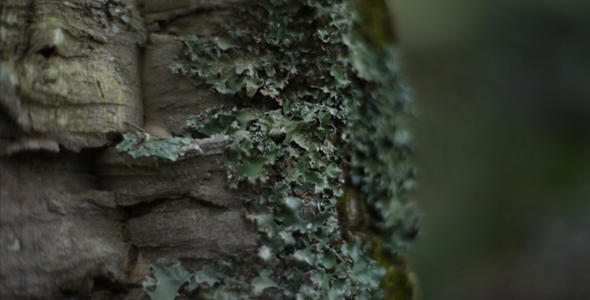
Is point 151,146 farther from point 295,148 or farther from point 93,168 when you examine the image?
point 295,148

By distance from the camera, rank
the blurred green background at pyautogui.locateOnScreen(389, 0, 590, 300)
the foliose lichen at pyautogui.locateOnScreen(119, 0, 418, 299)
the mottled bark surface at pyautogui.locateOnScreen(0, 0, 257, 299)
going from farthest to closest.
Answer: the blurred green background at pyautogui.locateOnScreen(389, 0, 590, 300), the foliose lichen at pyautogui.locateOnScreen(119, 0, 418, 299), the mottled bark surface at pyautogui.locateOnScreen(0, 0, 257, 299)

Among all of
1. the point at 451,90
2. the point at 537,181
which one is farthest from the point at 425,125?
the point at 537,181

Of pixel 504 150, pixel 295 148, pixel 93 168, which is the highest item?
pixel 504 150

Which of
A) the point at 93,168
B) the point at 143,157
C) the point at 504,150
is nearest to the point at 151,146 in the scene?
the point at 143,157

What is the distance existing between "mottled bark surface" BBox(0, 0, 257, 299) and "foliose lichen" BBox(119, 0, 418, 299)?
0.05 metres

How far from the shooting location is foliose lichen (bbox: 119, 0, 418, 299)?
1167 mm

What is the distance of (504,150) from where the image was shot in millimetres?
5070

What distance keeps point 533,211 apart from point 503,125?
96 cm

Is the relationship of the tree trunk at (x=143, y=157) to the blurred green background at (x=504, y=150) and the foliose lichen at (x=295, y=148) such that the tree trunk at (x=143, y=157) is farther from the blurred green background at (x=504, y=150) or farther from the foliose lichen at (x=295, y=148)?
the blurred green background at (x=504, y=150)

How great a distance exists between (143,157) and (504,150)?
15.4 ft

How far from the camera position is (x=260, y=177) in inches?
47.4

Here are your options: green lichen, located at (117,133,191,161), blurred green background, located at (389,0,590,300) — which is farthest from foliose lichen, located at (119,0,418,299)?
blurred green background, located at (389,0,590,300)

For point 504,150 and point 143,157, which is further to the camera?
point 504,150

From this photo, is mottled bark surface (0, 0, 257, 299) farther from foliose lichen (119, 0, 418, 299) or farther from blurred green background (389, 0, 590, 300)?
blurred green background (389, 0, 590, 300)
